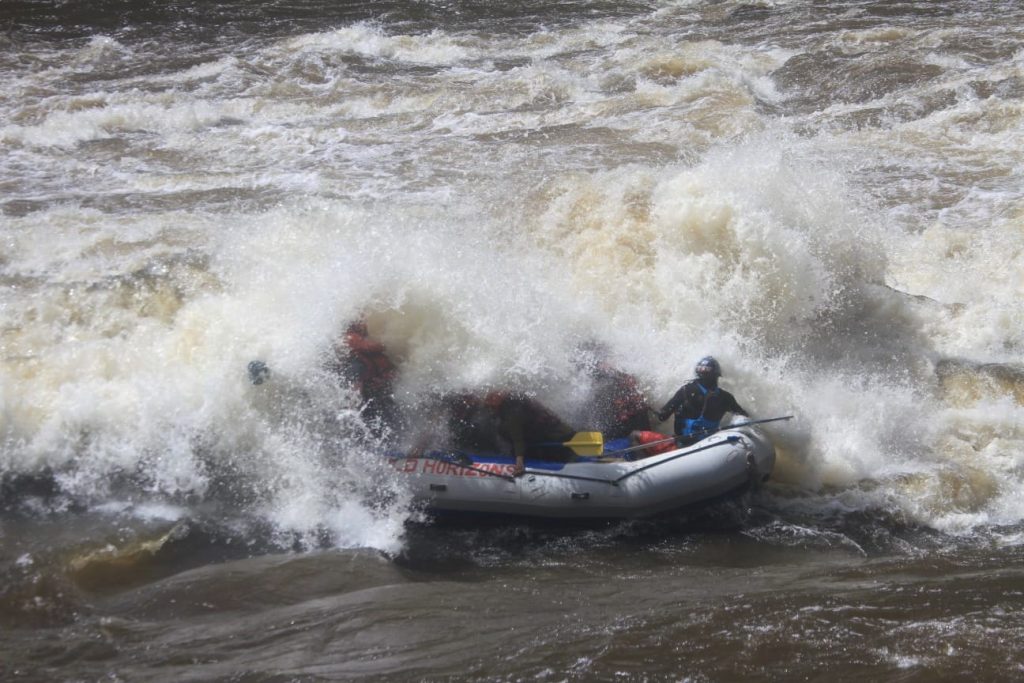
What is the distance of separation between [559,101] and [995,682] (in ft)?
34.7

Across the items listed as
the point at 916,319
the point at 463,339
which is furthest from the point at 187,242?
the point at 916,319

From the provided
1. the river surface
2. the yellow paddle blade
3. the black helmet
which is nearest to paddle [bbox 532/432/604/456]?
the yellow paddle blade

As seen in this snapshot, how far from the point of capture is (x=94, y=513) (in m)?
6.06

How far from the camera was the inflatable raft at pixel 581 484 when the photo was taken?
19.9 ft

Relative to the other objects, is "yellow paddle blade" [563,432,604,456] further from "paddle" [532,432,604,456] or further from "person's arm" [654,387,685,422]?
"person's arm" [654,387,685,422]

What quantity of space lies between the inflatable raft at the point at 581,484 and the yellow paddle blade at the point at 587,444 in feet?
0.42

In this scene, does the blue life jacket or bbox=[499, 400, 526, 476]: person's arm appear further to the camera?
the blue life jacket

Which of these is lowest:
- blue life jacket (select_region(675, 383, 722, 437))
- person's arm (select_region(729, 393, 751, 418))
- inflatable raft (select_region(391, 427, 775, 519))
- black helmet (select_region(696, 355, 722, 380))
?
inflatable raft (select_region(391, 427, 775, 519))

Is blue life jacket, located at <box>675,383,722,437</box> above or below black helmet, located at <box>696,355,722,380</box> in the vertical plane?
below

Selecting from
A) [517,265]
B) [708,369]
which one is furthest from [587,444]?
[517,265]

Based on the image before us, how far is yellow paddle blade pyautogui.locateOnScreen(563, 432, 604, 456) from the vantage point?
631cm

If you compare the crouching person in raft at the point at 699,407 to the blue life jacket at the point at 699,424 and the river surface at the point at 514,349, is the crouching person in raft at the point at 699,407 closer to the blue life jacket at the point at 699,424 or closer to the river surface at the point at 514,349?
the blue life jacket at the point at 699,424

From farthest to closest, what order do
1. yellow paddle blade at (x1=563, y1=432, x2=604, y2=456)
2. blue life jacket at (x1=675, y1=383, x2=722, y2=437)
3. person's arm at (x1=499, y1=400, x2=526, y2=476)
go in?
1. blue life jacket at (x1=675, y1=383, x2=722, y2=437)
2. yellow paddle blade at (x1=563, y1=432, x2=604, y2=456)
3. person's arm at (x1=499, y1=400, x2=526, y2=476)

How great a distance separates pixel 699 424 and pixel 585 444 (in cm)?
86
